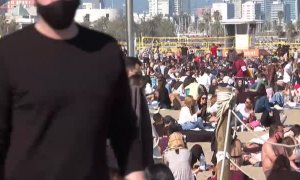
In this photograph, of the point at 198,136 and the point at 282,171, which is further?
the point at 198,136

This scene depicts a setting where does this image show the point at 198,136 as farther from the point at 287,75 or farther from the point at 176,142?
the point at 287,75

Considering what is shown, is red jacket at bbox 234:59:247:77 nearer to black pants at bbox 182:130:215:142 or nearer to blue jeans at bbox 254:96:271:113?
blue jeans at bbox 254:96:271:113

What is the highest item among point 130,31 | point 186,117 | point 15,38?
point 15,38

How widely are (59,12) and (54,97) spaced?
29cm

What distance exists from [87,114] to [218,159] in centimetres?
757

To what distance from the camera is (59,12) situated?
3436 mm

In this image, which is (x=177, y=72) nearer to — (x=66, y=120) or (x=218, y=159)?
(x=218, y=159)

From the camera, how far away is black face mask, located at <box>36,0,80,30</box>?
3436mm

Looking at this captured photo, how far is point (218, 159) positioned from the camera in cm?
1098

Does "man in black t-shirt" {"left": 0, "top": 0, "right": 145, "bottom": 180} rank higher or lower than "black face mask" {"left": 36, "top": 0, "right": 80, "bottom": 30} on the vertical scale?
lower

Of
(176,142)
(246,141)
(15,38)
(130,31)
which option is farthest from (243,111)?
(15,38)

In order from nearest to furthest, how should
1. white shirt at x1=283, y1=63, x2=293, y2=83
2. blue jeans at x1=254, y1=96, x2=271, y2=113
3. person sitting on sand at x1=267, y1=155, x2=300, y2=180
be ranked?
person sitting on sand at x1=267, y1=155, x2=300, y2=180 < blue jeans at x1=254, y1=96, x2=271, y2=113 < white shirt at x1=283, y1=63, x2=293, y2=83

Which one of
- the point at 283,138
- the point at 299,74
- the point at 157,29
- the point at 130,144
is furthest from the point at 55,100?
the point at 157,29

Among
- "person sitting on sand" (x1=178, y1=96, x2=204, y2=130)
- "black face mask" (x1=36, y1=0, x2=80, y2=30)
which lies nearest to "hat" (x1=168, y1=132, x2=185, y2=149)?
"person sitting on sand" (x1=178, y1=96, x2=204, y2=130)
